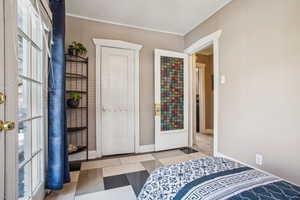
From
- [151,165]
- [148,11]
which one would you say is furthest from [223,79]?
[151,165]

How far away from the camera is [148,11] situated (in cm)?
254

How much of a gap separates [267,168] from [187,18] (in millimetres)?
2738

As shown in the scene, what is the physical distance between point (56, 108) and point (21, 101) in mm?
440

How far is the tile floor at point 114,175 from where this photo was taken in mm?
1664

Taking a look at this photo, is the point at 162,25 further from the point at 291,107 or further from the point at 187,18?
the point at 291,107

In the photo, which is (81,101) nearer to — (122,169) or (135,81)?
(135,81)

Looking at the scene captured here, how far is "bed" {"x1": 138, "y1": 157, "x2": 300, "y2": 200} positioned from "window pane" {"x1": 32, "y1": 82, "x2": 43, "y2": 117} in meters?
1.29

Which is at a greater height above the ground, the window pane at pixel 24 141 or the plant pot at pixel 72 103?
the plant pot at pixel 72 103

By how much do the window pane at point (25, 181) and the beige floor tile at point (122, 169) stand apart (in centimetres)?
102

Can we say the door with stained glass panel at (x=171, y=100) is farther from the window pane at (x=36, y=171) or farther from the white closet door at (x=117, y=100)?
the window pane at (x=36, y=171)

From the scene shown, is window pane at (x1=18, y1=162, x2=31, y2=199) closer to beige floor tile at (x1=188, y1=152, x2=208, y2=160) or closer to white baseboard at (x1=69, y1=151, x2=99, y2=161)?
white baseboard at (x1=69, y1=151, x2=99, y2=161)

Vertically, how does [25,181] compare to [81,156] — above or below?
above

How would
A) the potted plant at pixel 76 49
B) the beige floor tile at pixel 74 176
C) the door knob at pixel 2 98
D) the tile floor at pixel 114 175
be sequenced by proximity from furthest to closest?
the potted plant at pixel 76 49
the beige floor tile at pixel 74 176
the tile floor at pixel 114 175
the door knob at pixel 2 98

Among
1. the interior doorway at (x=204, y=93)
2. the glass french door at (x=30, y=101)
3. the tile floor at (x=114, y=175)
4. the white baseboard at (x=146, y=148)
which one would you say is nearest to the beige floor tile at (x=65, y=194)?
the tile floor at (x=114, y=175)
